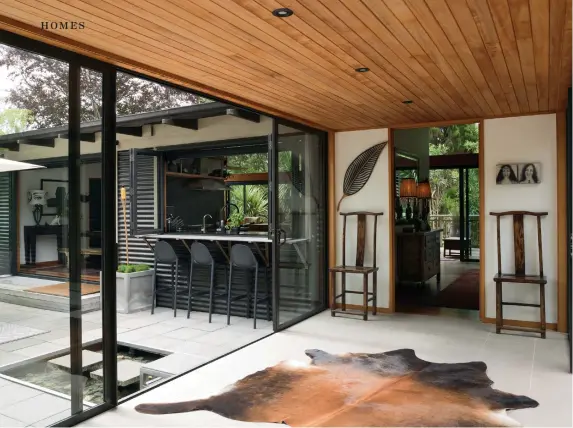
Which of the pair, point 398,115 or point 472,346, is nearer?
point 472,346

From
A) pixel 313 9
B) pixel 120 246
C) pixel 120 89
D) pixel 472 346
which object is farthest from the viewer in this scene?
pixel 120 89

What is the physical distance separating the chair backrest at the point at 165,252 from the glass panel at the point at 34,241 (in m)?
3.30

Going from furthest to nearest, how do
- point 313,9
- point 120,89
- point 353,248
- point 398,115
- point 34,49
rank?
1. point 120,89
2. point 353,248
3. point 398,115
4. point 34,49
5. point 313,9

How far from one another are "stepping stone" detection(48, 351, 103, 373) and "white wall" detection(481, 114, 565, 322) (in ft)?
13.9

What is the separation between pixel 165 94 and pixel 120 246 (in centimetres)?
492

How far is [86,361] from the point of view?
3.06 m

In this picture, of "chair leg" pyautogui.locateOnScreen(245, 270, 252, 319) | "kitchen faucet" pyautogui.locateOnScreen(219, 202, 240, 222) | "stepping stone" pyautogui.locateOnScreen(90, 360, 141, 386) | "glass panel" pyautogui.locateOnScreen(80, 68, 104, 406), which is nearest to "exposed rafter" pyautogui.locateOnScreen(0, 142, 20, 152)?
"glass panel" pyautogui.locateOnScreen(80, 68, 104, 406)

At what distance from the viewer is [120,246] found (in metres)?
7.34

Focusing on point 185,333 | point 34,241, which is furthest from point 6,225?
point 185,333

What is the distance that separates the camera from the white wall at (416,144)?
8.65 metres

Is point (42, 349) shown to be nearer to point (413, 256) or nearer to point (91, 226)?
point (91, 226)

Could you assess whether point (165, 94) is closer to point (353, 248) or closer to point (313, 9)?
point (353, 248)

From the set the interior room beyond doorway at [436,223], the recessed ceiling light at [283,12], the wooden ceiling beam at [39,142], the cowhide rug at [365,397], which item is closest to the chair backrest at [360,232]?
the interior room beyond doorway at [436,223]

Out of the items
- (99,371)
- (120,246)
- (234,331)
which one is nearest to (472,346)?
(234,331)
